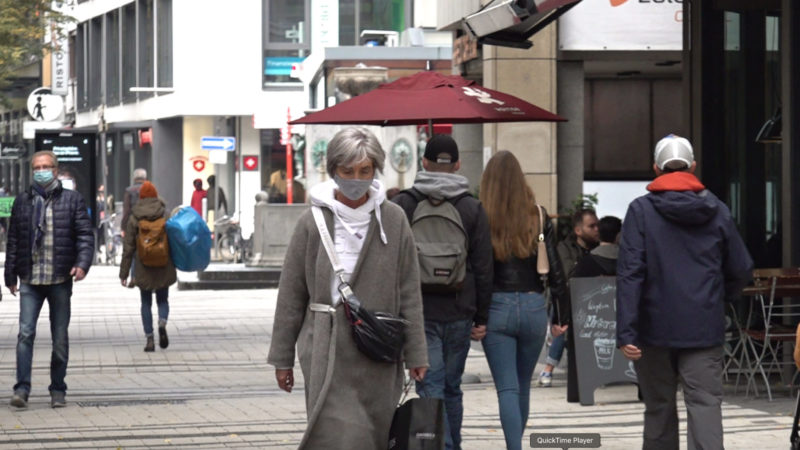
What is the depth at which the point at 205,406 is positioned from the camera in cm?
1220

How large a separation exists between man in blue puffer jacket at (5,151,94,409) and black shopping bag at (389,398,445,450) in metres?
5.97

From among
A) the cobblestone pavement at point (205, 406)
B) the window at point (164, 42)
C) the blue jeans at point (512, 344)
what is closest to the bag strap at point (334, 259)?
the blue jeans at point (512, 344)

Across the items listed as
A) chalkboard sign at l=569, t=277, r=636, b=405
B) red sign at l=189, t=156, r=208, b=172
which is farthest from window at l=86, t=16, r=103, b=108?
chalkboard sign at l=569, t=277, r=636, b=405

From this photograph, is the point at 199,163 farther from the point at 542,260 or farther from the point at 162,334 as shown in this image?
the point at 542,260

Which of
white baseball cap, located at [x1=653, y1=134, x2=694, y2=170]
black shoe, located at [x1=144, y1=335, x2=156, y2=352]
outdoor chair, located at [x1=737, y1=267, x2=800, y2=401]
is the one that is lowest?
black shoe, located at [x1=144, y1=335, x2=156, y2=352]

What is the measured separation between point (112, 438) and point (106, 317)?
449 inches

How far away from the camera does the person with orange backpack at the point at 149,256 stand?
16828mm

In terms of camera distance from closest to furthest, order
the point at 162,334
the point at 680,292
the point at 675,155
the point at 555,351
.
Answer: the point at 680,292 < the point at 675,155 < the point at 555,351 < the point at 162,334

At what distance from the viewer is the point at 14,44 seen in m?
35.2

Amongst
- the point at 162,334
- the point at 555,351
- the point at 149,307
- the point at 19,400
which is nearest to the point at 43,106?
the point at 149,307

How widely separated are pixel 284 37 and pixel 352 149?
4173 cm

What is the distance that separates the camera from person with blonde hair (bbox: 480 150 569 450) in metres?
8.60

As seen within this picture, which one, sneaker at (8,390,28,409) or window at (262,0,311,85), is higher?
window at (262,0,311,85)

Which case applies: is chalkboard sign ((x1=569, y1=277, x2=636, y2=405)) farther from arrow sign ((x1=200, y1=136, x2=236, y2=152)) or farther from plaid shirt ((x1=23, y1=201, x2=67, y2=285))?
arrow sign ((x1=200, y1=136, x2=236, y2=152))
